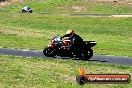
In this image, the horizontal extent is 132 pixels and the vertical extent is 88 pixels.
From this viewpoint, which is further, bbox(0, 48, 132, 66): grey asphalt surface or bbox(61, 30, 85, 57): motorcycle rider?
bbox(0, 48, 132, 66): grey asphalt surface

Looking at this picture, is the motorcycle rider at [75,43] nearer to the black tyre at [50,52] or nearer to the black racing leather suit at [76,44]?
the black racing leather suit at [76,44]

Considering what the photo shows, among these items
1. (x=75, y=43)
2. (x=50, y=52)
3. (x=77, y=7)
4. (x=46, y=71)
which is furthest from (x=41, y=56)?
(x=77, y=7)

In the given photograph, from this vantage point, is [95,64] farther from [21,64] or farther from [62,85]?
[62,85]

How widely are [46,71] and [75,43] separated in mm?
6129

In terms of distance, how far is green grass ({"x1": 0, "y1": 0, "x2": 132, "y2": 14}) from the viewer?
3268 inches

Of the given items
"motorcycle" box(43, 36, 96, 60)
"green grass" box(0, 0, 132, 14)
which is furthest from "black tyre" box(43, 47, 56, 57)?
"green grass" box(0, 0, 132, 14)

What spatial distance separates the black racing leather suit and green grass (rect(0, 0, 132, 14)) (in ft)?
180

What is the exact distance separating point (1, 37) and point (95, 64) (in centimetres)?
1801

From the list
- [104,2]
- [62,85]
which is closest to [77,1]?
[104,2]

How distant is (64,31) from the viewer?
49.8 metres

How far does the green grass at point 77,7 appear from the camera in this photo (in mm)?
83000

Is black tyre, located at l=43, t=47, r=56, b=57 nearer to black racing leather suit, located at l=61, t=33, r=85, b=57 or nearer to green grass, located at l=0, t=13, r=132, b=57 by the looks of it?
black racing leather suit, located at l=61, t=33, r=85, b=57

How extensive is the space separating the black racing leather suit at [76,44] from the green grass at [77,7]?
5480cm

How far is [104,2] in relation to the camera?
90000 mm
